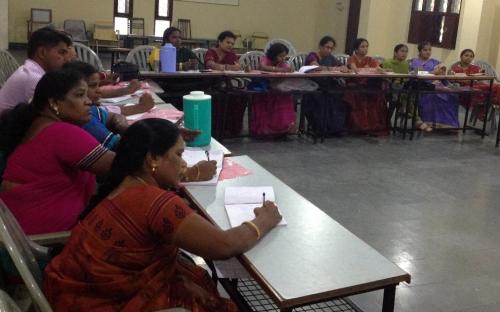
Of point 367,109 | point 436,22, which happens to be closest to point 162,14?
point 436,22

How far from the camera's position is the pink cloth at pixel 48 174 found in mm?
1639

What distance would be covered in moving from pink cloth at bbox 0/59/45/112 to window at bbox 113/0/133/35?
9.11 metres

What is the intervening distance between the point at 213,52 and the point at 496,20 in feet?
15.3

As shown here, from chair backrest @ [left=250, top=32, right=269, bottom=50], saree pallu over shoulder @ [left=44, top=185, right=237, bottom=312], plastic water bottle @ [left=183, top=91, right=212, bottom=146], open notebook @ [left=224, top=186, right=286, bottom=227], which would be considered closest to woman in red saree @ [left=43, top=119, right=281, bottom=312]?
saree pallu over shoulder @ [left=44, top=185, right=237, bottom=312]

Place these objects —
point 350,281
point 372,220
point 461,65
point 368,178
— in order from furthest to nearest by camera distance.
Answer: point 461,65
point 368,178
point 372,220
point 350,281

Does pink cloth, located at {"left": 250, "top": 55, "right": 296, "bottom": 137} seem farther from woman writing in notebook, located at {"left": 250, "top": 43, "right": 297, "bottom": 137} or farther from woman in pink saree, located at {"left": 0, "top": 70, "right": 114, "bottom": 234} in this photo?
woman in pink saree, located at {"left": 0, "top": 70, "right": 114, "bottom": 234}

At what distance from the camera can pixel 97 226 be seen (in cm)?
124

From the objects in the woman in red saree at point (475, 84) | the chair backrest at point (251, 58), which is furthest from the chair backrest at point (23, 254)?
the woman in red saree at point (475, 84)

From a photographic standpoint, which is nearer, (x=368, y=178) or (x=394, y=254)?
(x=394, y=254)

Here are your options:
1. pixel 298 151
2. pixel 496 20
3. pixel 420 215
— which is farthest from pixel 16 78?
pixel 496 20

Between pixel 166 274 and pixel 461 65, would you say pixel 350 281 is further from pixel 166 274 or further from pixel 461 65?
pixel 461 65

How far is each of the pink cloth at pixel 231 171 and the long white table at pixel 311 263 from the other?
0.91ft

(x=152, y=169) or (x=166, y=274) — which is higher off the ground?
(x=152, y=169)

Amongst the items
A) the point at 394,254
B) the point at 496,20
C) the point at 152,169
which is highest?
the point at 496,20
